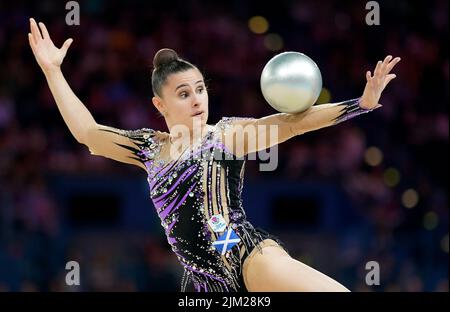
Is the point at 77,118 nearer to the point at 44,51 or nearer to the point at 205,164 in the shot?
the point at 44,51

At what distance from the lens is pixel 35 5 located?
984cm

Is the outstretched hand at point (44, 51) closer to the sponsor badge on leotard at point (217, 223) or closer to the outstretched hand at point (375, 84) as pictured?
the sponsor badge on leotard at point (217, 223)

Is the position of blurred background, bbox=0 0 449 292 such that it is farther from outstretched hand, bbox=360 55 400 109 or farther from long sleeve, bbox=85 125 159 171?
outstretched hand, bbox=360 55 400 109

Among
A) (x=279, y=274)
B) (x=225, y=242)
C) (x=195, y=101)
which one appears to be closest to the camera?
(x=279, y=274)

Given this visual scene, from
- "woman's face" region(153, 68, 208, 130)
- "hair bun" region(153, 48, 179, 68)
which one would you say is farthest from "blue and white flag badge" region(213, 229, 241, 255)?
"hair bun" region(153, 48, 179, 68)

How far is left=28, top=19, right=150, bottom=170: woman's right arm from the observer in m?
4.63

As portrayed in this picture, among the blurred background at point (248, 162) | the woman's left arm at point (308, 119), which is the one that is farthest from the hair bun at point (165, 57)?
the blurred background at point (248, 162)

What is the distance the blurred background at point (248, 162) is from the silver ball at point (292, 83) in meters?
4.13

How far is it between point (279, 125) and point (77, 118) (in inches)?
48.8

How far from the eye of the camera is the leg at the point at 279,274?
3.89 m

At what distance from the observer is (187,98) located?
175 inches

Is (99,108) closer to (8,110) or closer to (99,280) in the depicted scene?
(8,110)

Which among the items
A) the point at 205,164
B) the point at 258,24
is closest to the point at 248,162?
the point at 258,24
